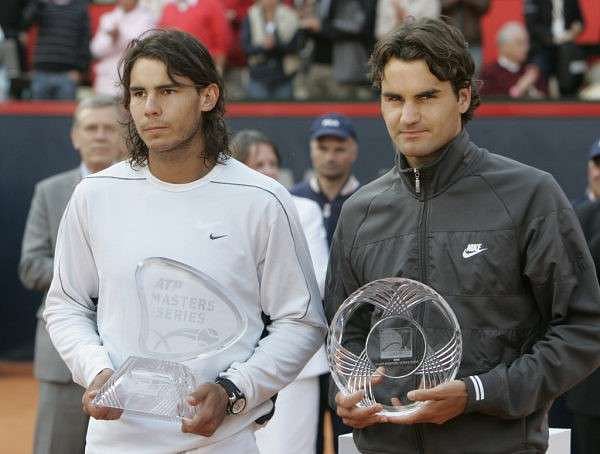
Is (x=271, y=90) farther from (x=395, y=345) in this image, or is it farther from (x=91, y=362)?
(x=395, y=345)

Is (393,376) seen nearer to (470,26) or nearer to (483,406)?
(483,406)

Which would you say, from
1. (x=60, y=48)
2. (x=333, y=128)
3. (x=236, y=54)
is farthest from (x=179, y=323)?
(x=60, y=48)

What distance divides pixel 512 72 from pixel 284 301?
7.88m

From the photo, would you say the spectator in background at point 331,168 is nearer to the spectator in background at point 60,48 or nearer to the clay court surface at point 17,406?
the clay court surface at point 17,406

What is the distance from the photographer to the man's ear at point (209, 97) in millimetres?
3959

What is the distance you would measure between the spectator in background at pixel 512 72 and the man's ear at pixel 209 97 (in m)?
7.51

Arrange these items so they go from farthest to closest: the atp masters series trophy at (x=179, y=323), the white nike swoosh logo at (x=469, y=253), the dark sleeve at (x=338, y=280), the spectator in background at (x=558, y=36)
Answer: the spectator in background at (x=558, y=36) → the dark sleeve at (x=338, y=280) → the atp masters series trophy at (x=179, y=323) → the white nike swoosh logo at (x=469, y=253)

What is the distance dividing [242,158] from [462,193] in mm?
3361

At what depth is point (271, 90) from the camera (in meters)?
12.0

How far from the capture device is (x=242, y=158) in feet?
22.6

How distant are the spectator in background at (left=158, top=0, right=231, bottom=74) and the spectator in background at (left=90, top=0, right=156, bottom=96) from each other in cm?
46

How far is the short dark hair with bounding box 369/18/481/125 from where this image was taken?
3.60 metres

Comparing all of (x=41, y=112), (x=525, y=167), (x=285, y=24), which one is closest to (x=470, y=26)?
(x=285, y=24)

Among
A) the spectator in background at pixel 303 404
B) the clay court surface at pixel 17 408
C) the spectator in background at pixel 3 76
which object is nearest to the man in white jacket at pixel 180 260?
the spectator in background at pixel 303 404
